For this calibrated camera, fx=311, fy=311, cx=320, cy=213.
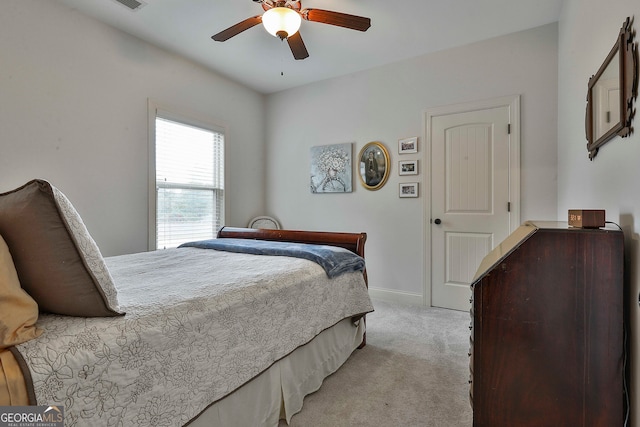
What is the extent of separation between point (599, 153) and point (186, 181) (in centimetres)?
366

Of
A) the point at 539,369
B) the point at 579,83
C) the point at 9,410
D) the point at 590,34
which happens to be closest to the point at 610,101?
the point at 590,34

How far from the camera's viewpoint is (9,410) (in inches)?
28.7

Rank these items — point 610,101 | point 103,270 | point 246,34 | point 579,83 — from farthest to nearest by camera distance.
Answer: point 246,34 < point 579,83 < point 610,101 < point 103,270

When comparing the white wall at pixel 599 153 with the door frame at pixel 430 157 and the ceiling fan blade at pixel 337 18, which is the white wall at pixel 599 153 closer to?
the door frame at pixel 430 157

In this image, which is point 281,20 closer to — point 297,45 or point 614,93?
point 297,45

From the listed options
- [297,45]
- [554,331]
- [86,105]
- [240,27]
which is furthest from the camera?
[86,105]

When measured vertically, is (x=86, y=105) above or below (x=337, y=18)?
below

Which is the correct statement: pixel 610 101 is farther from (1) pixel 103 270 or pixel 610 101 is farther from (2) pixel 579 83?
(1) pixel 103 270

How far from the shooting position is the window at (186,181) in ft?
11.1

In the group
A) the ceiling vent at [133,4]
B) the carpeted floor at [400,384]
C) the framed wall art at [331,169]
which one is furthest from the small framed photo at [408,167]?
the ceiling vent at [133,4]

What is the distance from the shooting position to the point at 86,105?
2748 mm

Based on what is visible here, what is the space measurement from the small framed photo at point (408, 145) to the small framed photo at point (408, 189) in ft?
1.23

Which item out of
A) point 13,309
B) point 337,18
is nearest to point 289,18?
point 337,18

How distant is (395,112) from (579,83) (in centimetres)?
186
